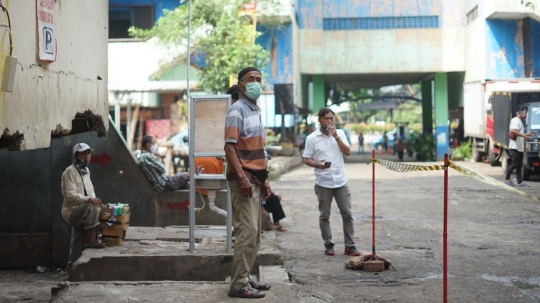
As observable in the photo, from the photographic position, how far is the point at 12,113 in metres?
5.46

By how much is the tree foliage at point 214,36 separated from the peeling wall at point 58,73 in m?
20.1

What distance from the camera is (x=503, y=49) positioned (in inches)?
1388

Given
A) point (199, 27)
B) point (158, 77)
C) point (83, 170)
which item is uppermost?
point (199, 27)

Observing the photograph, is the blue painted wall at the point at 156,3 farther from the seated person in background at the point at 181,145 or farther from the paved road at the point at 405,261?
the paved road at the point at 405,261

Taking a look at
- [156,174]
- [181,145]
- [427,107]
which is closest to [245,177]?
[156,174]

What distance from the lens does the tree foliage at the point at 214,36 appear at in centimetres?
2908

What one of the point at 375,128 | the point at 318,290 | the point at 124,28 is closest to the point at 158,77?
the point at 124,28

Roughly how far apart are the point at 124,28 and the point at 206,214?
2415 centimetres

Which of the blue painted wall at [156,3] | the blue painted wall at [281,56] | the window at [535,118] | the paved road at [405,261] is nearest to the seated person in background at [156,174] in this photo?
the paved road at [405,261]

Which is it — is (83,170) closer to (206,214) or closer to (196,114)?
(196,114)

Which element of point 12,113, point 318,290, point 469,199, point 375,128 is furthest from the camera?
point 375,128

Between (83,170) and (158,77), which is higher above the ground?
(158,77)

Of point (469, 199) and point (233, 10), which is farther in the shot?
point (233, 10)

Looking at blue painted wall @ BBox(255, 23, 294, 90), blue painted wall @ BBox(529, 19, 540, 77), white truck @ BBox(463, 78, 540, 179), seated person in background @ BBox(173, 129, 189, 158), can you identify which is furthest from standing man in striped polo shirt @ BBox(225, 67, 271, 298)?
blue painted wall @ BBox(529, 19, 540, 77)
